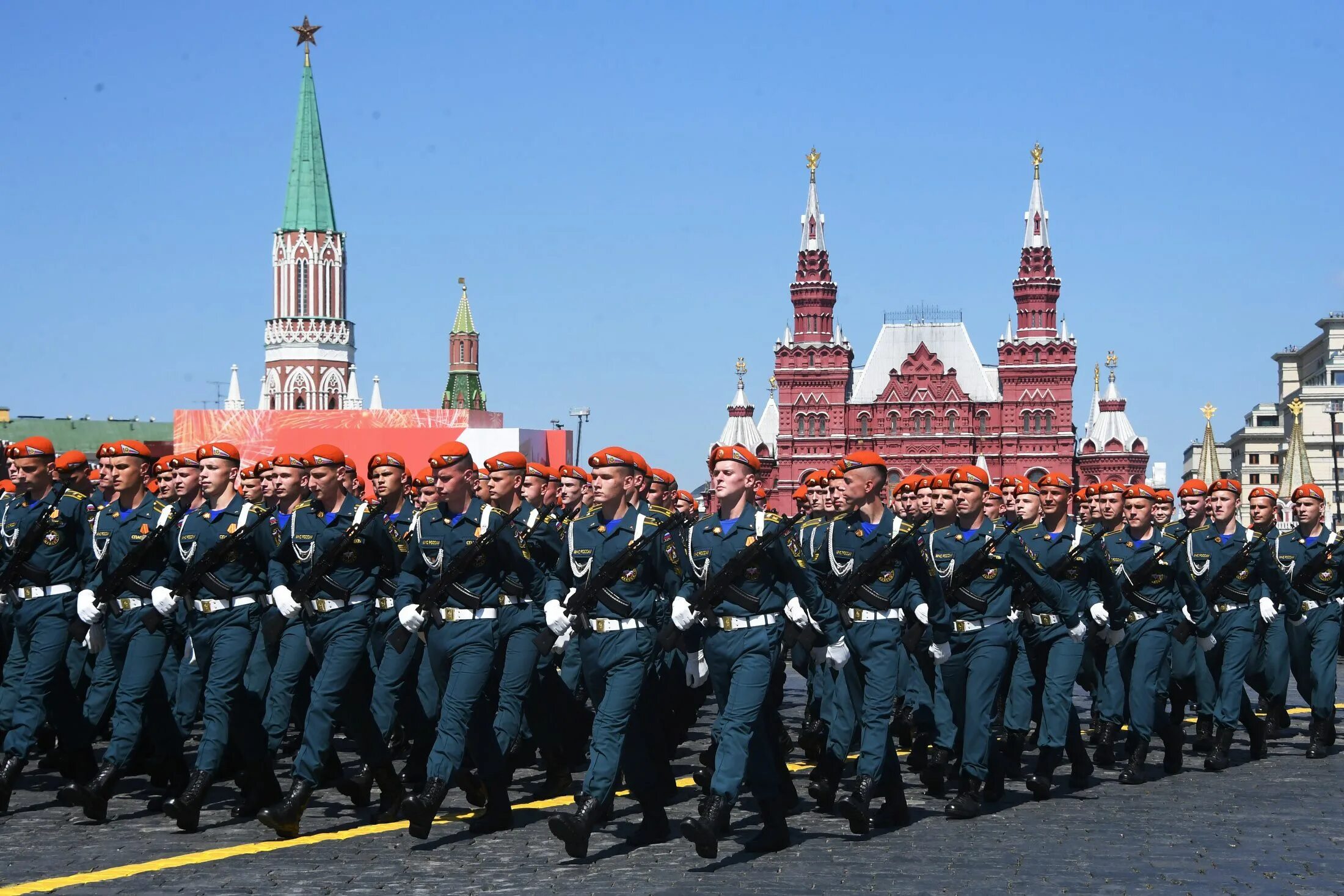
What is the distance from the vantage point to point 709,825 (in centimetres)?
853

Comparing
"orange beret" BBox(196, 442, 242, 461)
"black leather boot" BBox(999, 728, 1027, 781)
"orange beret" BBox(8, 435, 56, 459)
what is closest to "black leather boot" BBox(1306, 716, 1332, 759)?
"black leather boot" BBox(999, 728, 1027, 781)

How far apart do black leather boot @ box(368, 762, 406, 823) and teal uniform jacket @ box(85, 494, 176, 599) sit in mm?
1712

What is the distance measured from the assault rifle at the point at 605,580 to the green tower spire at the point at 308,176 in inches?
4482

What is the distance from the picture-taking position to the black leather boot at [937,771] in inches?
424

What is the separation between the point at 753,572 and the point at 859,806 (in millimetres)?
1453

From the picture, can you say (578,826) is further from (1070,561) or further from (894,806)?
(1070,561)

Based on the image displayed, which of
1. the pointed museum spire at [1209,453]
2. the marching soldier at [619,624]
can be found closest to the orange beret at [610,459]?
the marching soldier at [619,624]

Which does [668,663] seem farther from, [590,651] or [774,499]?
[774,499]

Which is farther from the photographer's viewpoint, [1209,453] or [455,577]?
[1209,453]

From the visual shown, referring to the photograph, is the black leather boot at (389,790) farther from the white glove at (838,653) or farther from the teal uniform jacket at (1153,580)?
the teal uniform jacket at (1153,580)

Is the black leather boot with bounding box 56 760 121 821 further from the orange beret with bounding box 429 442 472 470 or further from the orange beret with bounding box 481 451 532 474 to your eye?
the orange beret with bounding box 481 451 532 474

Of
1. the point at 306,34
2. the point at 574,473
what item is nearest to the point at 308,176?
the point at 306,34

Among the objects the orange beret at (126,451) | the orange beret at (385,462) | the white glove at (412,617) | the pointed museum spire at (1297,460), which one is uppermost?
the pointed museum spire at (1297,460)

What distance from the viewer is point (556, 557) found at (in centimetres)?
1133
